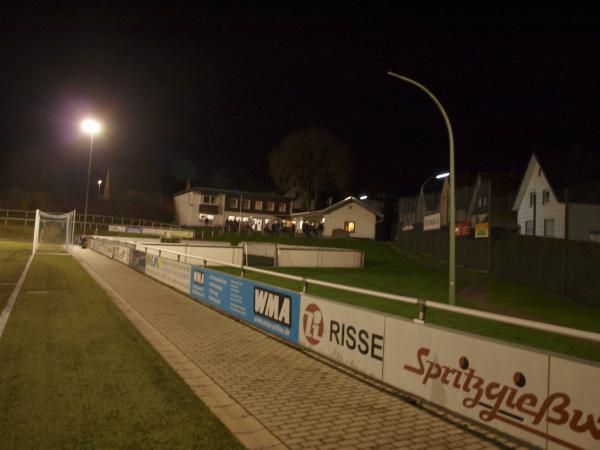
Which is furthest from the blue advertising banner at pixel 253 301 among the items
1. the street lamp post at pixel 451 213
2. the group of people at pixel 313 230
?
the group of people at pixel 313 230

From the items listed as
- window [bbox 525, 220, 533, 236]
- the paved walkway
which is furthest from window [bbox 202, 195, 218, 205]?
the paved walkway

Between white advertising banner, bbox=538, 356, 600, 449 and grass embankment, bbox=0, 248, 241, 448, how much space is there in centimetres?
277

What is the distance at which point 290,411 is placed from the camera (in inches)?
205

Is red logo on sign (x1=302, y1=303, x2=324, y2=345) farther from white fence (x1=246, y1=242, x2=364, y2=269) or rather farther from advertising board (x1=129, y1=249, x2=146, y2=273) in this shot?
white fence (x1=246, y1=242, x2=364, y2=269)

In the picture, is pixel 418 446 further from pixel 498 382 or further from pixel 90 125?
pixel 90 125

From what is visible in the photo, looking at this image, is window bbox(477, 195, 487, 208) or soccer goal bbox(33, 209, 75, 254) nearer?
soccer goal bbox(33, 209, 75, 254)

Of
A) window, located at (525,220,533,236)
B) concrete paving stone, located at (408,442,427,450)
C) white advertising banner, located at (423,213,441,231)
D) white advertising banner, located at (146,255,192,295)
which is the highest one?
window, located at (525,220,533,236)

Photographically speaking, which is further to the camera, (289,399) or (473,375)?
(289,399)

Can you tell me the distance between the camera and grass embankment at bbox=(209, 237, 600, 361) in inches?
412

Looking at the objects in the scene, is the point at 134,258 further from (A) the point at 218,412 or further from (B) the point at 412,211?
(B) the point at 412,211

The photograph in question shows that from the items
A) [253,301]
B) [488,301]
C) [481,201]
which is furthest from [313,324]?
[481,201]

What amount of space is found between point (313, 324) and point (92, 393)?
335 centimetres

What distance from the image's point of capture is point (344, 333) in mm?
6781

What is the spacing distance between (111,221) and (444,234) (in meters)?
43.6
